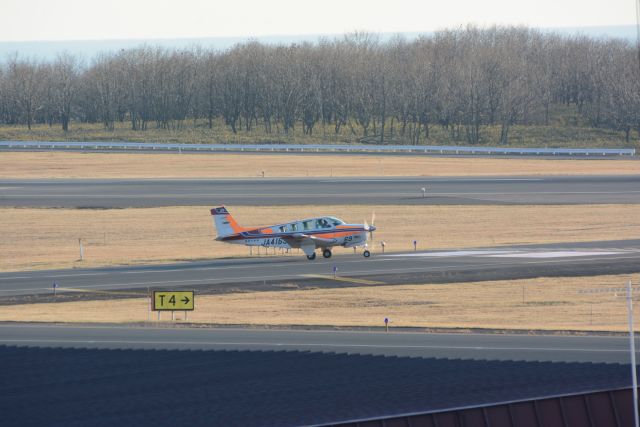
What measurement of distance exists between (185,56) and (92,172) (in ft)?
324

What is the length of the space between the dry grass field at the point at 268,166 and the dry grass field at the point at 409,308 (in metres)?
50.9

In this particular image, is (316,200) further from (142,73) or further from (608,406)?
(142,73)

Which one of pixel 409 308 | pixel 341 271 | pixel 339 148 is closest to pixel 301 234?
pixel 341 271

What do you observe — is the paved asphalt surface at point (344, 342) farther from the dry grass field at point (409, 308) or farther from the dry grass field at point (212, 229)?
the dry grass field at point (212, 229)

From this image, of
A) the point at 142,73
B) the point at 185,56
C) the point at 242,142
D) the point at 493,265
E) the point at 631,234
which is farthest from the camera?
the point at 185,56

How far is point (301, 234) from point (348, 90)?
4354 inches

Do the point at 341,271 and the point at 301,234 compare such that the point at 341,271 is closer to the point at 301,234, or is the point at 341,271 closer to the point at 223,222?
the point at 301,234

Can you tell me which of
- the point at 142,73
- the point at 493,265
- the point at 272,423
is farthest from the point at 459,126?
the point at 272,423

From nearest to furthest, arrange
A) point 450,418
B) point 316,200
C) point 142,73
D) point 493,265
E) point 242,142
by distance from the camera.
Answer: point 450,418, point 493,265, point 316,200, point 242,142, point 142,73

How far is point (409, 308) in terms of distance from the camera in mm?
42562

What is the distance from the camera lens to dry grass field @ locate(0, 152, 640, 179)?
98188 mm

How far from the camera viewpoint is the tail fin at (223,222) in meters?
54.9

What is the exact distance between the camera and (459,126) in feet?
507

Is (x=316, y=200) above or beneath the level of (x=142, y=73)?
beneath
